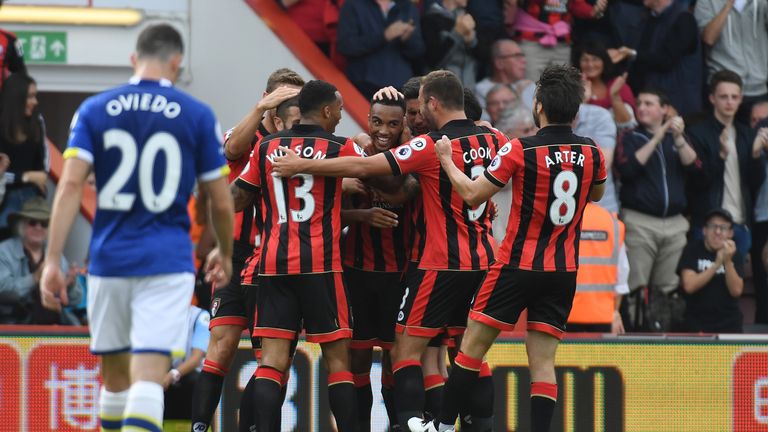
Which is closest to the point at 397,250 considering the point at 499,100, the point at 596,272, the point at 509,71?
the point at 596,272

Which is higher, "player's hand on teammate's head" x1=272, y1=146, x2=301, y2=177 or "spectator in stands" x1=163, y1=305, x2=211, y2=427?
"player's hand on teammate's head" x1=272, y1=146, x2=301, y2=177

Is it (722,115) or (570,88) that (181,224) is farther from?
(722,115)

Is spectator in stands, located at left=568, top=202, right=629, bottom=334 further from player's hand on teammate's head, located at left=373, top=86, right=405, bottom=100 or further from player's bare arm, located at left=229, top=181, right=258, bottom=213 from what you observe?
player's bare arm, located at left=229, top=181, right=258, bottom=213

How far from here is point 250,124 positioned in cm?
867

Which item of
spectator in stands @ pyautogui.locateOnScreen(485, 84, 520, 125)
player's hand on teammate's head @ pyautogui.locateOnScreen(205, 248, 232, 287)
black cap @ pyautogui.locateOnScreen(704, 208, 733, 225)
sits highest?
spectator in stands @ pyautogui.locateOnScreen(485, 84, 520, 125)

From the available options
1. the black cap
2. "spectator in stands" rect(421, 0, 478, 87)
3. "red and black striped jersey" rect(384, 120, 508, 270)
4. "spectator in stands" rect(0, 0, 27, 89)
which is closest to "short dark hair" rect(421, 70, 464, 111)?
"red and black striped jersey" rect(384, 120, 508, 270)

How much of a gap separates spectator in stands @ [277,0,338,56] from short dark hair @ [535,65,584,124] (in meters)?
5.01

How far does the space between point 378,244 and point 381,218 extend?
0.35m

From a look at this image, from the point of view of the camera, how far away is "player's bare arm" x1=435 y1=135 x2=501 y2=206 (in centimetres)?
813

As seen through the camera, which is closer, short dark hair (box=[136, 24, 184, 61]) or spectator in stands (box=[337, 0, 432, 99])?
short dark hair (box=[136, 24, 184, 61])

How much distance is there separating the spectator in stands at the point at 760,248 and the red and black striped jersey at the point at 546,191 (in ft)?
17.6

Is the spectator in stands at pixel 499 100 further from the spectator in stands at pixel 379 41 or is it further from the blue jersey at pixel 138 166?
the blue jersey at pixel 138 166

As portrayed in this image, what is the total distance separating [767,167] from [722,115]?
0.69m

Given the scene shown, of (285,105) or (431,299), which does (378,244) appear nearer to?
(431,299)
